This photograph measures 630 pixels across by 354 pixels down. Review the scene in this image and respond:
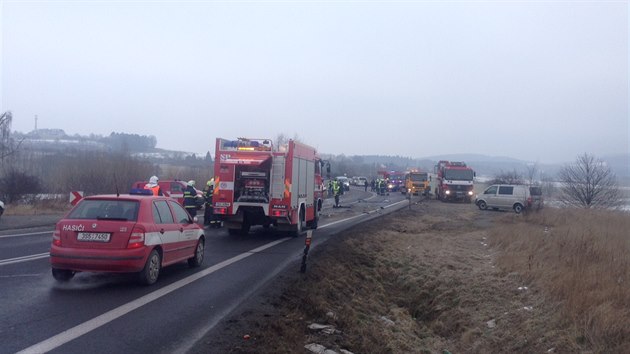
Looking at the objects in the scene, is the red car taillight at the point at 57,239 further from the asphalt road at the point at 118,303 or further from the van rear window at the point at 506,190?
the van rear window at the point at 506,190

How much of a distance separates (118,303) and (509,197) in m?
33.9

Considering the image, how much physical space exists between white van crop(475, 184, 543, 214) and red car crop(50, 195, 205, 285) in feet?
99.9

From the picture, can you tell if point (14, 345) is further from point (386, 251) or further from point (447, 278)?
point (386, 251)

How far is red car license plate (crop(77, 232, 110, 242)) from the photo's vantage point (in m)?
9.11

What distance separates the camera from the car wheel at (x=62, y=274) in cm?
966

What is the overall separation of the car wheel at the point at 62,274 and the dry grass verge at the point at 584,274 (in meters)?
7.96

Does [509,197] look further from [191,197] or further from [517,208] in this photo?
[191,197]

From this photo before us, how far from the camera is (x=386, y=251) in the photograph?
57.0ft

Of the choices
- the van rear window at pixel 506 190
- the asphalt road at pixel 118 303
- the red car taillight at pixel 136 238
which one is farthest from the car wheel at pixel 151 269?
the van rear window at pixel 506 190

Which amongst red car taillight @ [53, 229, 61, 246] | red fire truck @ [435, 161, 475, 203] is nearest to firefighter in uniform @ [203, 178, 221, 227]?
red car taillight @ [53, 229, 61, 246]

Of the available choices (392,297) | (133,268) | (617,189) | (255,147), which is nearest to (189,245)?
(133,268)

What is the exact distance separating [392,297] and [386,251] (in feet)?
15.6

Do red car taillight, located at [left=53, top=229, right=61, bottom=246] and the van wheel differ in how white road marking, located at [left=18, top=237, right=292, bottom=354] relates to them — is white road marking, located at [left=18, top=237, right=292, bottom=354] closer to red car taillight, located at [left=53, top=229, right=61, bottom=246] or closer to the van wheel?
red car taillight, located at [left=53, top=229, right=61, bottom=246]

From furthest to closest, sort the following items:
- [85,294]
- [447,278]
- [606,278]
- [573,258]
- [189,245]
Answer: [447,278], [573,258], [189,245], [606,278], [85,294]
